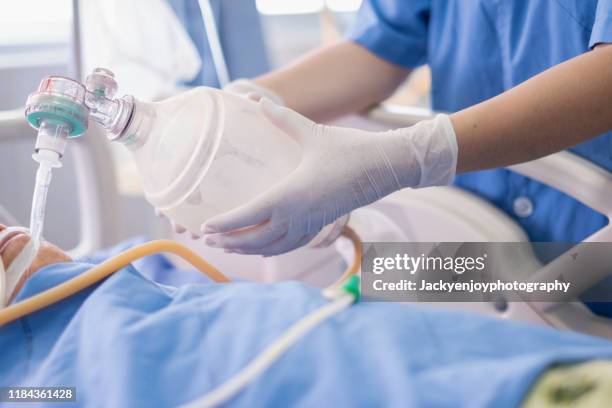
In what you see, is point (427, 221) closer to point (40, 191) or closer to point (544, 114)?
point (544, 114)

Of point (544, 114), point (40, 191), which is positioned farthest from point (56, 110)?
point (544, 114)

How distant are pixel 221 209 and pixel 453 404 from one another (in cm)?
37

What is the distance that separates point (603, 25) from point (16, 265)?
33.4 inches

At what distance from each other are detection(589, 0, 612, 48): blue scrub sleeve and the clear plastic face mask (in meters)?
0.80

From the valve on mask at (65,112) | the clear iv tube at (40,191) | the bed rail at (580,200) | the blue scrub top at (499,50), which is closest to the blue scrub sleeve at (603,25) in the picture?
the blue scrub top at (499,50)

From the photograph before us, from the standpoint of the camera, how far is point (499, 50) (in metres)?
1.19

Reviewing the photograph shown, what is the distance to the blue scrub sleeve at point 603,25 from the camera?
35.0 inches

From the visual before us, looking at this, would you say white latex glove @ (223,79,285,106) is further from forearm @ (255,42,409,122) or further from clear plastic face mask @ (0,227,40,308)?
clear plastic face mask @ (0,227,40,308)

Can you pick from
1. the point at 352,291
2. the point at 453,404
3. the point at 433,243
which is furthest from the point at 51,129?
the point at 433,243

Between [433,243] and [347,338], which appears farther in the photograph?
[433,243]

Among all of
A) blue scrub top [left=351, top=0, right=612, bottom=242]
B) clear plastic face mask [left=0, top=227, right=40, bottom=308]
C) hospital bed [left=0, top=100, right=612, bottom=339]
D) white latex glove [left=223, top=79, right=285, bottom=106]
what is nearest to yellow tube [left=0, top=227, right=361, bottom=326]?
clear plastic face mask [left=0, top=227, right=40, bottom=308]

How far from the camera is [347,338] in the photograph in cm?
67

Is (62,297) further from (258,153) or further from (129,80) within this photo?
(129,80)

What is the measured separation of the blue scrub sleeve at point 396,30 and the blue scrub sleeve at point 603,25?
1.52ft
